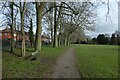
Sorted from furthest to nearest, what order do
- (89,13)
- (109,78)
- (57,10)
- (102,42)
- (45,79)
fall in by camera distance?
(102,42) < (57,10) < (89,13) < (109,78) < (45,79)

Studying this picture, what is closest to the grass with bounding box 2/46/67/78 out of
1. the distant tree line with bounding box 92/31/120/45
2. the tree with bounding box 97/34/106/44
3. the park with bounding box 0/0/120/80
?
the park with bounding box 0/0/120/80

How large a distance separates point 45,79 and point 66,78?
3.61ft

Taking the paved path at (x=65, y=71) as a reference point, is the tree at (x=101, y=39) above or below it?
above

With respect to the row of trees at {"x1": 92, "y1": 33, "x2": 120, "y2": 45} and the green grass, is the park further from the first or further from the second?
the row of trees at {"x1": 92, "y1": 33, "x2": 120, "y2": 45}

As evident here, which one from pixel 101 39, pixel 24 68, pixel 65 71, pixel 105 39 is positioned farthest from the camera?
pixel 101 39

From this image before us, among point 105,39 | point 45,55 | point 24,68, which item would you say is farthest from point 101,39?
point 24,68

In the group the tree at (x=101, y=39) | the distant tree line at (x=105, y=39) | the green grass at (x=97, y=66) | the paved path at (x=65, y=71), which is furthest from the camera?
the tree at (x=101, y=39)

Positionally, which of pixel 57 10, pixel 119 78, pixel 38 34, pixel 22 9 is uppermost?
pixel 57 10

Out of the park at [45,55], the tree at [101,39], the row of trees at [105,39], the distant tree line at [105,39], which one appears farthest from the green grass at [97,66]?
the tree at [101,39]

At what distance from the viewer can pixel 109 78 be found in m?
12.3

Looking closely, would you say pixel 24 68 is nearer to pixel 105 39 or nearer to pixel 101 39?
pixel 105 39

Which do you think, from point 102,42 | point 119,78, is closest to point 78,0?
point 119,78

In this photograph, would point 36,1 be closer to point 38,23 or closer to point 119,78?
point 38,23

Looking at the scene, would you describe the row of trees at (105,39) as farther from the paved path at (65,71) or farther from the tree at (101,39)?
the paved path at (65,71)
